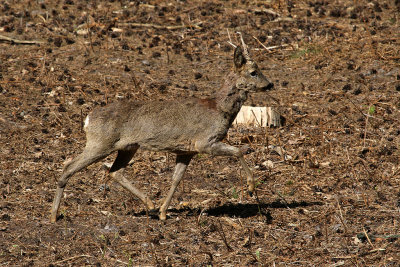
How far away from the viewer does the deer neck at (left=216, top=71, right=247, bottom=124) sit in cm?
841

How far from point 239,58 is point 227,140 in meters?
2.57

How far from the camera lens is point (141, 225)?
800 cm

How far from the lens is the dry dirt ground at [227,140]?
7.51m

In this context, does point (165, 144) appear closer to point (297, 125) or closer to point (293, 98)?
point (297, 125)

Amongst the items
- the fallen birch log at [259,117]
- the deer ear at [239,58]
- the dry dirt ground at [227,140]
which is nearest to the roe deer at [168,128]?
the deer ear at [239,58]

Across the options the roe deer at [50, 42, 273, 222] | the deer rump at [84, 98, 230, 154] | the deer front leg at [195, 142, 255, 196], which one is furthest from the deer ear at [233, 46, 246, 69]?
the deer front leg at [195, 142, 255, 196]

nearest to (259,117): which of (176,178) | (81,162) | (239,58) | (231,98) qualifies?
(231,98)

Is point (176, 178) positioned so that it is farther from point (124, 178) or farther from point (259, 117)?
point (259, 117)

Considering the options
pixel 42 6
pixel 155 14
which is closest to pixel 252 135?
pixel 155 14

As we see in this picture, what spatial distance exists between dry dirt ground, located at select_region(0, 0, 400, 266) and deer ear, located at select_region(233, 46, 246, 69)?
6.05 feet

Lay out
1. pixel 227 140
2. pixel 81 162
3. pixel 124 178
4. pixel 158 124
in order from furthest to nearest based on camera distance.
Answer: pixel 227 140
pixel 124 178
pixel 158 124
pixel 81 162

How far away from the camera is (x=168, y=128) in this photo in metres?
8.11

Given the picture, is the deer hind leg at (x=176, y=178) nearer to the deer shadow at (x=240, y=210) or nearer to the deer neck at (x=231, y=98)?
the deer shadow at (x=240, y=210)

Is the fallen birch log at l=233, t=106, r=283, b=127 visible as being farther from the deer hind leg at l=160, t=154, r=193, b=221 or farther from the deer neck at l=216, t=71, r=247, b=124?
the deer hind leg at l=160, t=154, r=193, b=221
